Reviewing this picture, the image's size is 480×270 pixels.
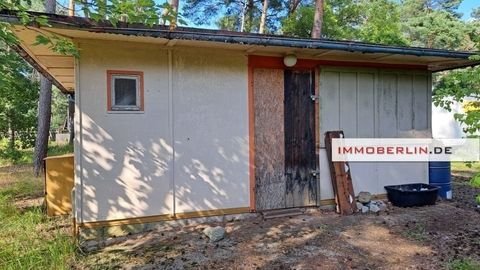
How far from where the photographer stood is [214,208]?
196 inches

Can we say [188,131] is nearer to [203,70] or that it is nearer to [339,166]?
[203,70]

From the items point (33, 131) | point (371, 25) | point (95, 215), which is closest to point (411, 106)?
point (95, 215)

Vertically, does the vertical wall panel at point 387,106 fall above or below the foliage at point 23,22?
below

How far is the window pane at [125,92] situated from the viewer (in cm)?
450

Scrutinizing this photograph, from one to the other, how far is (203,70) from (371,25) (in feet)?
37.6

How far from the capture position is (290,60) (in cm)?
522

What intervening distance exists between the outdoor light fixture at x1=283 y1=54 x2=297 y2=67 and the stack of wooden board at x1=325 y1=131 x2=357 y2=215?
1.24 meters

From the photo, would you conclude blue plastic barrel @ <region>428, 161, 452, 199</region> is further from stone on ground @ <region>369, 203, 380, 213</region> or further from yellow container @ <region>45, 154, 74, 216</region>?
yellow container @ <region>45, 154, 74, 216</region>

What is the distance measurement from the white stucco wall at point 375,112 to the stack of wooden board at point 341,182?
0.10m

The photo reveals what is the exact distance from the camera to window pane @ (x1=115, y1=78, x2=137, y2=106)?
14.8ft

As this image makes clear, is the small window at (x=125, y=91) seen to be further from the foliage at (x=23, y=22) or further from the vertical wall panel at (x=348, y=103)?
the vertical wall panel at (x=348, y=103)

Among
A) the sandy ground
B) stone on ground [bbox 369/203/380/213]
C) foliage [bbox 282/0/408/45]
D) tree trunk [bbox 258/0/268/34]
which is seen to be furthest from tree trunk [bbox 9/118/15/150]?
foliage [bbox 282/0/408/45]

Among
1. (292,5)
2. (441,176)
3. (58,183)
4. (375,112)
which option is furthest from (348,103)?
(292,5)

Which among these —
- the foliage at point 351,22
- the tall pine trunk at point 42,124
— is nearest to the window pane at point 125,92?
the tall pine trunk at point 42,124
